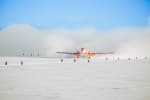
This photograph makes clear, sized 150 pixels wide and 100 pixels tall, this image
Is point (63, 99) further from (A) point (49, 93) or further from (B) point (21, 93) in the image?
(B) point (21, 93)

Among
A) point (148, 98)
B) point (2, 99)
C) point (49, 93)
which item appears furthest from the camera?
point (49, 93)

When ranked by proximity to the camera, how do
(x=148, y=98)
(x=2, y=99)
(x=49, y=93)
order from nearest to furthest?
(x=148, y=98), (x=2, y=99), (x=49, y=93)

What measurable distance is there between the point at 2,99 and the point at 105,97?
1838mm

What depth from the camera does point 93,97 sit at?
3.89 metres

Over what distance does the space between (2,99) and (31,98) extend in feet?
1.88

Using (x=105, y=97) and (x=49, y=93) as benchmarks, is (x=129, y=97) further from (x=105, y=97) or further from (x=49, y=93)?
(x=49, y=93)

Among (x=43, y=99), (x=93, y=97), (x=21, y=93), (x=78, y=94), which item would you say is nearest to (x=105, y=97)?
(x=93, y=97)

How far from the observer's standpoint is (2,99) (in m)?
4.03

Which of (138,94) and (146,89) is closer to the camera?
(138,94)

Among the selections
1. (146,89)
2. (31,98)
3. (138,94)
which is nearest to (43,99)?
(31,98)

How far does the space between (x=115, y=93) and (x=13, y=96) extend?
6.15 ft

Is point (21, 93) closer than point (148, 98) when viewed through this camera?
No

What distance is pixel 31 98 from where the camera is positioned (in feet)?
12.7

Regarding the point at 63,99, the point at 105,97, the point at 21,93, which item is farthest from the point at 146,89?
the point at 21,93
